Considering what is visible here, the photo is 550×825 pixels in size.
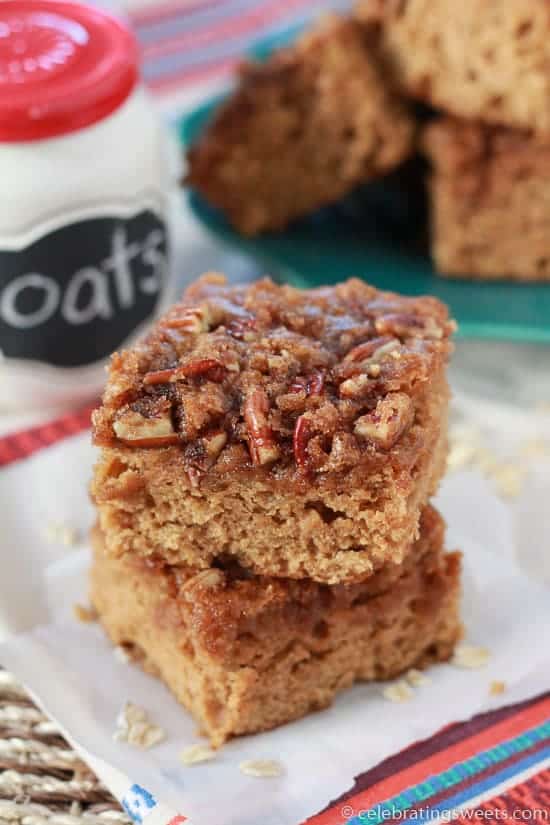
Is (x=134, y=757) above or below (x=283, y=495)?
below

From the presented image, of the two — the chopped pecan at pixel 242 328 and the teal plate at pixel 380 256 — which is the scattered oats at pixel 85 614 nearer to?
the chopped pecan at pixel 242 328

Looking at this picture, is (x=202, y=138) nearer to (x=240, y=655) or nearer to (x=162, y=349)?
(x=162, y=349)

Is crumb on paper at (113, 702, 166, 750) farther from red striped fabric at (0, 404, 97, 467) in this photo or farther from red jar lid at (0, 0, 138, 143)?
red jar lid at (0, 0, 138, 143)

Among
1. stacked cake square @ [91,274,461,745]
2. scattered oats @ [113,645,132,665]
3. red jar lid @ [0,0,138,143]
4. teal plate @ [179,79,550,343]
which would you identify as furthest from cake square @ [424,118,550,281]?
scattered oats @ [113,645,132,665]

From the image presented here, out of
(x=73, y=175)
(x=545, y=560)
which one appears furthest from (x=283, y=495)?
(x=73, y=175)

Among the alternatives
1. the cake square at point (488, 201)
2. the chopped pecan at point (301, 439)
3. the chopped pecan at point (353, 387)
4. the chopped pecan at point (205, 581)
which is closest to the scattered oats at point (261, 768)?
the chopped pecan at point (205, 581)

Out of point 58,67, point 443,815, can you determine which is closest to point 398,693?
point 443,815
